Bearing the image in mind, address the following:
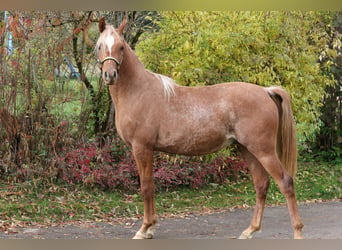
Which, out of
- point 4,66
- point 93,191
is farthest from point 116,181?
point 4,66

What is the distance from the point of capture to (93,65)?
7.55m

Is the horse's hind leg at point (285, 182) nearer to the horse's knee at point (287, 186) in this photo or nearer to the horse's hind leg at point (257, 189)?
the horse's knee at point (287, 186)

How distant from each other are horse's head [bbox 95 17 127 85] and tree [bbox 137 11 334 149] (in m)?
2.41

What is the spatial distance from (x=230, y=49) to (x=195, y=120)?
250 cm

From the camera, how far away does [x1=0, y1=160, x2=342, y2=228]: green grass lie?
6059 millimetres

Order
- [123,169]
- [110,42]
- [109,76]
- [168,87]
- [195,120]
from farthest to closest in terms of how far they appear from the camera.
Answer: [123,169], [168,87], [195,120], [110,42], [109,76]

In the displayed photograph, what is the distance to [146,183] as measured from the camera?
4527 mm

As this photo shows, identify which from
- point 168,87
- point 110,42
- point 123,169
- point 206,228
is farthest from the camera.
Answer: point 123,169

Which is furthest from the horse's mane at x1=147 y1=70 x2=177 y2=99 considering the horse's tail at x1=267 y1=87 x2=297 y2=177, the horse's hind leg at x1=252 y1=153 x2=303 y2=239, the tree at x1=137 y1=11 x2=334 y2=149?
the tree at x1=137 y1=11 x2=334 y2=149

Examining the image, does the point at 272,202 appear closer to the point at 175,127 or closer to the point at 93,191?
the point at 93,191

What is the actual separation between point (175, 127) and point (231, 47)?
2573 millimetres

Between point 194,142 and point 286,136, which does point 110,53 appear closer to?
point 194,142

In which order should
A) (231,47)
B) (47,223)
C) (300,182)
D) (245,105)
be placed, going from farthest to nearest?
(300,182) → (231,47) → (47,223) → (245,105)

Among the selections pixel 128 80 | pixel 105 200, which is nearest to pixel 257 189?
pixel 128 80
